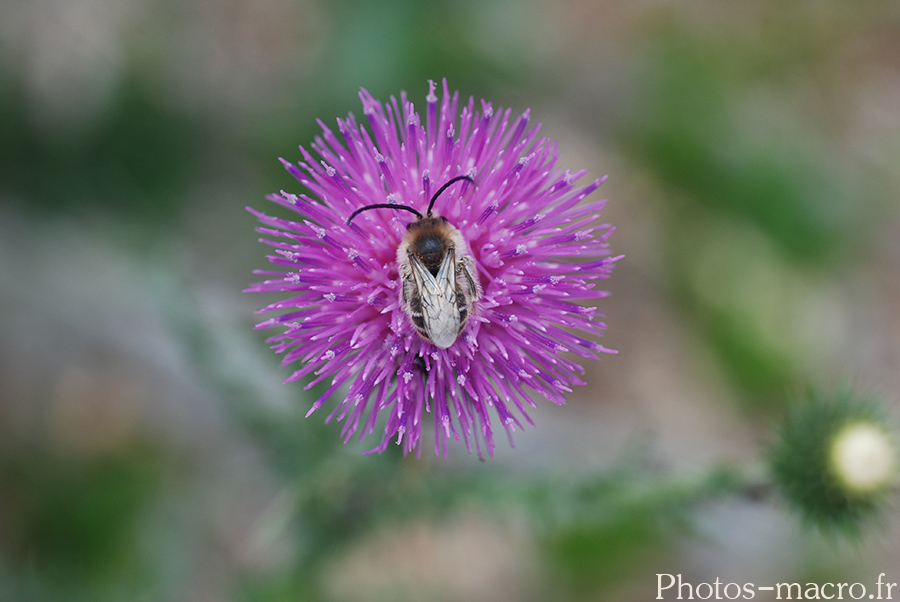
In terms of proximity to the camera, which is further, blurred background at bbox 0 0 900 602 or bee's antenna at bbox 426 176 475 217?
blurred background at bbox 0 0 900 602

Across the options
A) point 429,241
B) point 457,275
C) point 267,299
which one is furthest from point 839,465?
point 267,299

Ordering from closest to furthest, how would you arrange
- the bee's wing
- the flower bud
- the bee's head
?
the bee's wing → the bee's head → the flower bud

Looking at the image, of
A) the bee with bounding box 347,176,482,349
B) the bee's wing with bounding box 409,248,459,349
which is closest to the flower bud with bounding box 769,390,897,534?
the bee with bounding box 347,176,482,349

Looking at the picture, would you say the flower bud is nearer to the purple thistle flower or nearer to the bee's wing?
the purple thistle flower

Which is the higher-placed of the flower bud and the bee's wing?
the flower bud

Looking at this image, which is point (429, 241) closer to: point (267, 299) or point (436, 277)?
point (436, 277)

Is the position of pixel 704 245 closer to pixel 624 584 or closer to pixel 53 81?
pixel 624 584

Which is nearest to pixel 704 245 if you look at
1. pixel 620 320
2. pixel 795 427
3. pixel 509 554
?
pixel 620 320

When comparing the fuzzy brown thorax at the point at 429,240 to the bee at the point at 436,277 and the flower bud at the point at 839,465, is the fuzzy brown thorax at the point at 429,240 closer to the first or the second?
the bee at the point at 436,277
